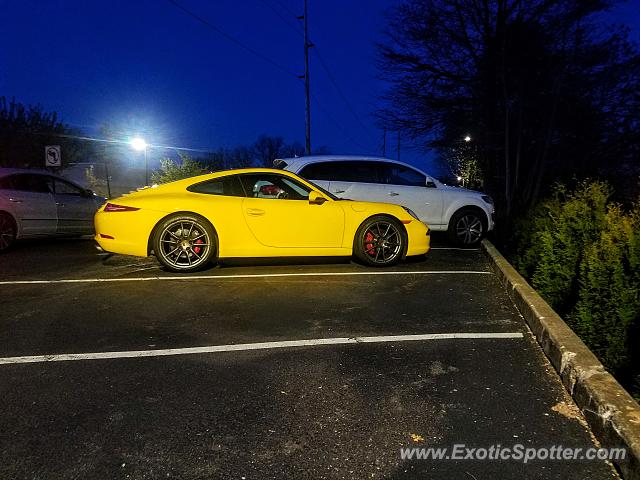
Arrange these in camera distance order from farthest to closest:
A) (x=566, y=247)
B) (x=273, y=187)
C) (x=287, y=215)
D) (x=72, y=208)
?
(x=72, y=208) < (x=273, y=187) < (x=287, y=215) < (x=566, y=247)

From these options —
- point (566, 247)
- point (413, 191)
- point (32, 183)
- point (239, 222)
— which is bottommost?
point (566, 247)

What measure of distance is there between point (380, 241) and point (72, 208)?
6361mm

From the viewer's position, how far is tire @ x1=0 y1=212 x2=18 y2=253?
27.2 feet

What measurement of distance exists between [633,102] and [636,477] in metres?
14.9

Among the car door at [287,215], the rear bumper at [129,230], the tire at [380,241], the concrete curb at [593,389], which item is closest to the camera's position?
the concrete curb at [593,389]

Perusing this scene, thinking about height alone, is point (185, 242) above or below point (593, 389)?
above

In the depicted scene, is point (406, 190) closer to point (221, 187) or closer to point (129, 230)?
point (221, 187)

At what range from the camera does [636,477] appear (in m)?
2.01

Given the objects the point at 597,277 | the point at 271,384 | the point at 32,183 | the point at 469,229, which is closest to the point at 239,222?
the point at 271,384

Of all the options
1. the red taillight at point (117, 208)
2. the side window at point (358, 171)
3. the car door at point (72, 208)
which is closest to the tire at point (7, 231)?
the car door at point (72, 208)

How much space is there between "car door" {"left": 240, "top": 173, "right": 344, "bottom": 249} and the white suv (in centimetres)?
217

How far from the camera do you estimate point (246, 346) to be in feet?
12.2

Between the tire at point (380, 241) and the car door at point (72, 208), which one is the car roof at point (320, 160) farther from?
the car door at point (72, 208)

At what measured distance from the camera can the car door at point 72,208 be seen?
934 centimetres
